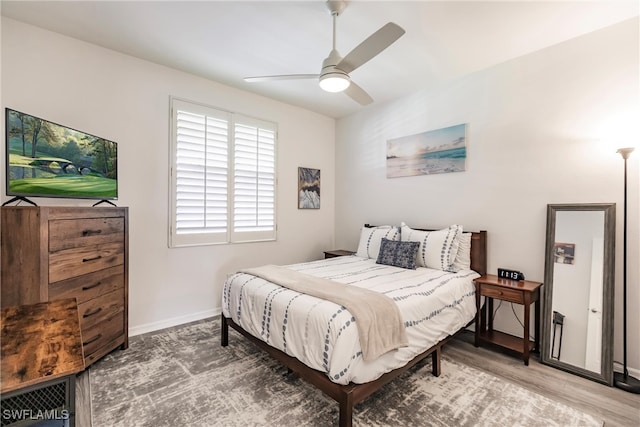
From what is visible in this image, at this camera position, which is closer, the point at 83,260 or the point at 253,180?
the point at 83,260

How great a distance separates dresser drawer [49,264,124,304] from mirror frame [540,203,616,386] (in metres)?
3.92

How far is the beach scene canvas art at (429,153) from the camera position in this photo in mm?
3438

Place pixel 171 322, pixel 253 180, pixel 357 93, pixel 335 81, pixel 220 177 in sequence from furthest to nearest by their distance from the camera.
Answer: pixel 253 180, pixel 220 177, pixel 171 322, pixel 357 93, pixel 335 81

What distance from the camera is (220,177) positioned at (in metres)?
3.68

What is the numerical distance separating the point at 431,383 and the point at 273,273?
160 cm

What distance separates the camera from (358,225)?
470 cm

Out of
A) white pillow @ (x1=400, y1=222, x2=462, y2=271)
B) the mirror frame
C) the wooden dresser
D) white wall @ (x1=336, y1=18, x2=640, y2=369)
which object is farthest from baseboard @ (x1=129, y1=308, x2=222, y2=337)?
the mirror frame

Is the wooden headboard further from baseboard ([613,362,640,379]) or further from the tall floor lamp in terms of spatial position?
baseboard ([613,362,640,379])

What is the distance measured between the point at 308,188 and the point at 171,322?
267 cm

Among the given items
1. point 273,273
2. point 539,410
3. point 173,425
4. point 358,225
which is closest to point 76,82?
point 273,273

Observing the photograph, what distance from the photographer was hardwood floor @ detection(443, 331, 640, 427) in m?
1.94

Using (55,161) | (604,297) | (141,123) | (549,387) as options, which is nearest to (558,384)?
(549,387)

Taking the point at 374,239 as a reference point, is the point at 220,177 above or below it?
above

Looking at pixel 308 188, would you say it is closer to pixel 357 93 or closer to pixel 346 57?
pixel 357 93
